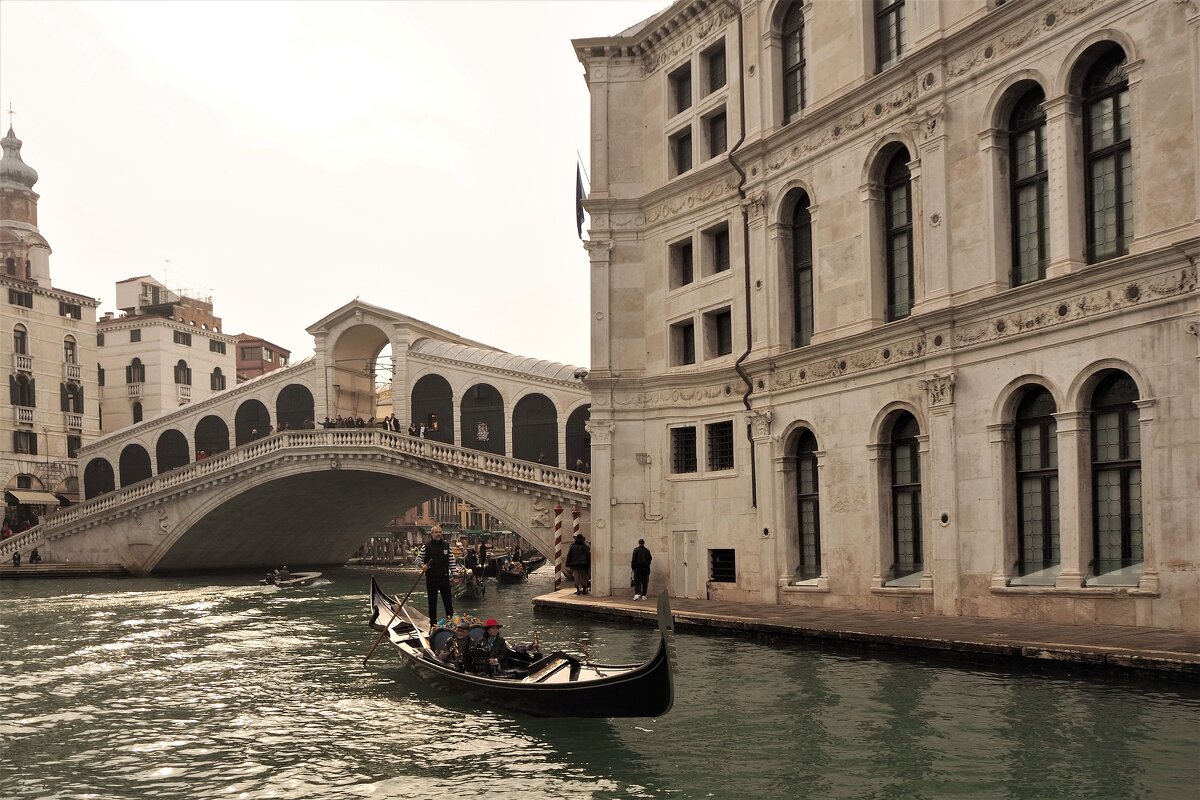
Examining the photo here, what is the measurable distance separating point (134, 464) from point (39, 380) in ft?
19.1

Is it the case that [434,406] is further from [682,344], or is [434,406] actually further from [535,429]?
[682,344]

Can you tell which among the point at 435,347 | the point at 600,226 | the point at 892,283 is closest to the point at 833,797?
the point at 892,283

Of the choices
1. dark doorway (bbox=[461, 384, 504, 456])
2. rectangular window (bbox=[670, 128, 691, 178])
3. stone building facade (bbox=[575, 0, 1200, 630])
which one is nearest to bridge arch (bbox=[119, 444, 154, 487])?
dark doorway (bbox=[461, 384, 504, 456])

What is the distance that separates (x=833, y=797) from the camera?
30.5ft

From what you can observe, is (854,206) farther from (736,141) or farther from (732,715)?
(732,715)

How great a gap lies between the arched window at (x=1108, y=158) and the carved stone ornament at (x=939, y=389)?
2680 millimetres

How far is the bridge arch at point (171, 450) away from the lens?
51.7m

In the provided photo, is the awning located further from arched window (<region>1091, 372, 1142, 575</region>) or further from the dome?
arched window (<region>1091, 372, 1142, 575</region>)

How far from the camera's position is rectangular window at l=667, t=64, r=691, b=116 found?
24.7m

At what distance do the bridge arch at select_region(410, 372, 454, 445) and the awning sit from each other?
1885 centimetres

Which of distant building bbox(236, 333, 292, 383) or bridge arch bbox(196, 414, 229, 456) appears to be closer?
bridge arch bbox(196, 414, 229, 456)

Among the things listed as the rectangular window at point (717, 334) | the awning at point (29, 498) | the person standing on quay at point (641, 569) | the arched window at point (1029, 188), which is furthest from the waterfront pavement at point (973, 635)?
the awning at point (29, 498)

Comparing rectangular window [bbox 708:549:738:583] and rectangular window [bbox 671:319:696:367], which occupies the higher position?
rectangular window [bbox 671:319:696:367]

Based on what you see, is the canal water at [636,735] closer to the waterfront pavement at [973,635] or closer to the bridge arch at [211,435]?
the waterfront pavement at [973,635]
